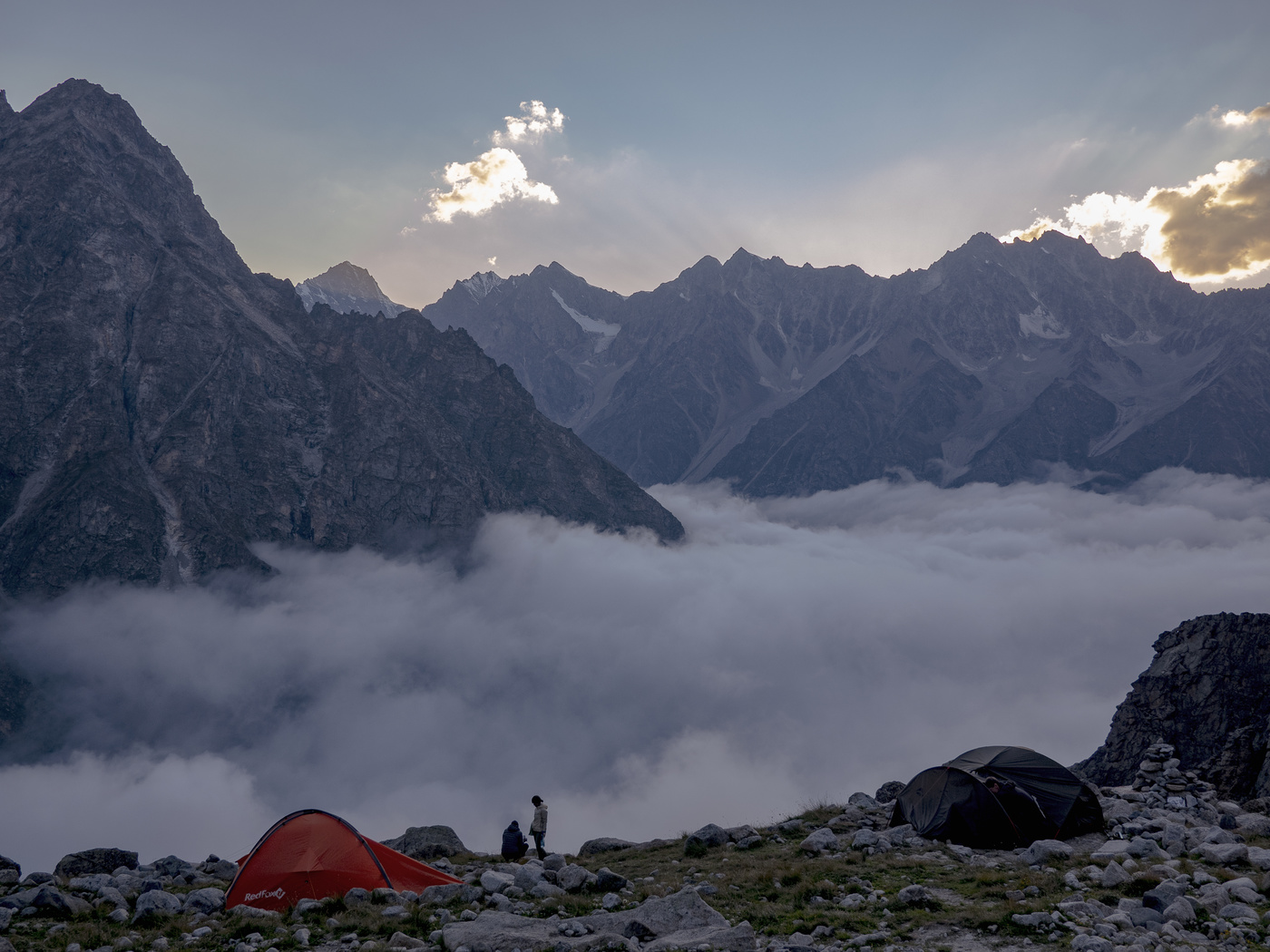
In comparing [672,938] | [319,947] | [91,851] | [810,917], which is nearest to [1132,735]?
[810,917]

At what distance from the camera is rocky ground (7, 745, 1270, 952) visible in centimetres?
1404

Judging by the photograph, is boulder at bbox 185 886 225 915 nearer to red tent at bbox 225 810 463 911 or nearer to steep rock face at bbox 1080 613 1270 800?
red tent at bbox 225 810 463 911

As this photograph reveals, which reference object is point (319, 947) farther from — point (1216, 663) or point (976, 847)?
point (1216, 663)

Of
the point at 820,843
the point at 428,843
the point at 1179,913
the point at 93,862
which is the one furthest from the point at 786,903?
the point at 93,862

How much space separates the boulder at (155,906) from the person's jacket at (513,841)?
10.0 m

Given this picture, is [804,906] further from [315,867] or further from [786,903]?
[315,867]

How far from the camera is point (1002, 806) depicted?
2355 cm

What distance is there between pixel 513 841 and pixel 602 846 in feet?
14.2

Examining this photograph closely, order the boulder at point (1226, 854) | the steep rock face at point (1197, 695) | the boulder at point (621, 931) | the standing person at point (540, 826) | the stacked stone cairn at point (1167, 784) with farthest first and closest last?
the steep rock face at point (1197, 695) < the standing person at point (540, 826) < the stacked stone cairn at point (1167, 784) < the boulder at point (1226, 854) < the boulder at point (621, 931)

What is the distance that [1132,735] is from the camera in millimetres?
41031

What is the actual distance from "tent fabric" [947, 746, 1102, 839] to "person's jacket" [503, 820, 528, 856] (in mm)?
15035

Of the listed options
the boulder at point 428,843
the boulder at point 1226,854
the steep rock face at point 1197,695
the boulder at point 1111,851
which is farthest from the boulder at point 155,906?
the steep rock face at point 1197,695

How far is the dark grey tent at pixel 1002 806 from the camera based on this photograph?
23312mm

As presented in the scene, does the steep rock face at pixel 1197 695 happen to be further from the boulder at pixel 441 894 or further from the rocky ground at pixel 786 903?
the boulder at pixel 441 894
